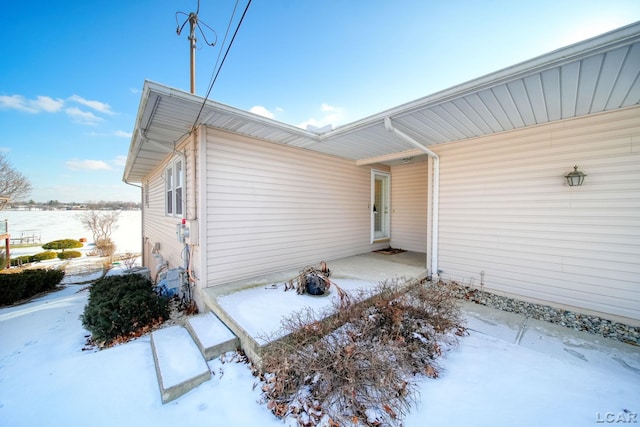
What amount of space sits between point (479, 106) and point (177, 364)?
4.73 meters

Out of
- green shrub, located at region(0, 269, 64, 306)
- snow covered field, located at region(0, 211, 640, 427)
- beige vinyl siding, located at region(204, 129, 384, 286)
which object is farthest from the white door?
green shrub, located at region(0, 269, 64, 306)

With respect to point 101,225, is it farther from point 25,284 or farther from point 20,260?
point 25,284

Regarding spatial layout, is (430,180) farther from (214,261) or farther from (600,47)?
(214,261)

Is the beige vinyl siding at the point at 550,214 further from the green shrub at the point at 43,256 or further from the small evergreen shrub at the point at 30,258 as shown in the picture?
the green shrub at the point at 43,256

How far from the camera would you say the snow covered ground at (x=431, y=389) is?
183 centimetres

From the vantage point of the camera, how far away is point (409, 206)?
22.9ft

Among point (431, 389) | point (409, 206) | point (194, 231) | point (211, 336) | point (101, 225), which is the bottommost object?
point (431, 389)

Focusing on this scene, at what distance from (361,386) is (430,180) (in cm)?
438

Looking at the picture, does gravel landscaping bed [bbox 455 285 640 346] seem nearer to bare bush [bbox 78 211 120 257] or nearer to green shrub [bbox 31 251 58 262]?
bare bush [bbox 78 211 120 257]

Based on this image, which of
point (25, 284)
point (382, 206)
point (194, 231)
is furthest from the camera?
point (382, 206)

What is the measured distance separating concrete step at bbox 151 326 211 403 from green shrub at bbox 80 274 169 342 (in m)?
0.92

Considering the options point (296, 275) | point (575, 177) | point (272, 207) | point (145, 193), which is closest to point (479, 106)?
point (575, 177)

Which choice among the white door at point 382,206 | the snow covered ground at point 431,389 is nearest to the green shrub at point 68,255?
the snow covered ground at point 431,389

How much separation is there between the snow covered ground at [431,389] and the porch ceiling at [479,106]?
3000 millimetres
